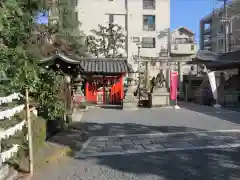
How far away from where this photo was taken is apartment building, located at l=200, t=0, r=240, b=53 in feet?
118

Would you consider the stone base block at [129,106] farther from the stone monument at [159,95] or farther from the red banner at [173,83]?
the red banner at [173,83]

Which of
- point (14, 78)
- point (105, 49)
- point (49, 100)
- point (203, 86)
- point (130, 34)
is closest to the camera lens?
point (14, 78)

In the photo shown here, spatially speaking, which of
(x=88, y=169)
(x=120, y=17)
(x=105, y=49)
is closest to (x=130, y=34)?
(x=120, y=17)

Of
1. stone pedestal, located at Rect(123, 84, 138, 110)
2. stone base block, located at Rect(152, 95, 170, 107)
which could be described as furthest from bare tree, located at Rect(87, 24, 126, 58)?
stone pedestal, located at Rect(123, 84, 138, 110)

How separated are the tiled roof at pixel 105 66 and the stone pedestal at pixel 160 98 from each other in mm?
2673

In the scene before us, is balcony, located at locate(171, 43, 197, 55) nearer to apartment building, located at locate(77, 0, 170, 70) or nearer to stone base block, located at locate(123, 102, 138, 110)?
apartment building, located at locate(77, 0, 170, 70)

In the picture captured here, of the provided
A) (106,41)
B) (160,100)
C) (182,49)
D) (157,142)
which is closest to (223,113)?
(160,100)

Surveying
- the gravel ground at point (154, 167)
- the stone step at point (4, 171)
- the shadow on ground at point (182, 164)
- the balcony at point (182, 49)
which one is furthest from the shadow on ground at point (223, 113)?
the balcony at point (182, 49)

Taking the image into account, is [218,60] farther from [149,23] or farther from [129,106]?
[149,23]

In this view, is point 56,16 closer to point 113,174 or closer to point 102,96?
point 102,96

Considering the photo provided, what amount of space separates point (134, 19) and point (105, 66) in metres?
15.1

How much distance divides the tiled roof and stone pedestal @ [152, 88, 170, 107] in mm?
2673

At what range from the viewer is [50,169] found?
518 centimetres

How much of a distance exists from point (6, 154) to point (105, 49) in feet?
83.4
